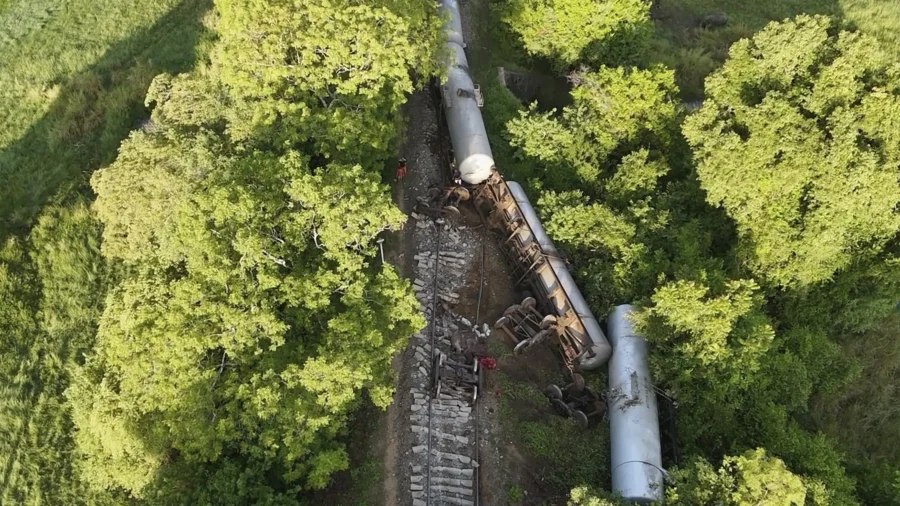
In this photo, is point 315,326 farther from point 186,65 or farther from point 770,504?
point 186,65

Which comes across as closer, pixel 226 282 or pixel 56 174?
pixel 226 282

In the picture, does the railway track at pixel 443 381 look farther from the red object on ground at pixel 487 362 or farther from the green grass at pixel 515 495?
the green grass at pixel 515 495

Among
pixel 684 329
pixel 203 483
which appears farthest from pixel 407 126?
pixel 203 483

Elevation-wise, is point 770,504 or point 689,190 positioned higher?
point 689,190

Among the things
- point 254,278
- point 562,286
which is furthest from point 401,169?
point 254,278

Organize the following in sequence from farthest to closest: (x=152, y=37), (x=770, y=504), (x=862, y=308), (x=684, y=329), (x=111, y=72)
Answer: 1. (x=152, y=37)
2. (x=111, y=72)
3. (x=862, y=308)
4. (x=684, y=329)
5. (x=770, y=504)

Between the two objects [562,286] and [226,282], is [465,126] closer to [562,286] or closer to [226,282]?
[562,286]

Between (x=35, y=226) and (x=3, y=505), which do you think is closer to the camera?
(x=3, y=505)
